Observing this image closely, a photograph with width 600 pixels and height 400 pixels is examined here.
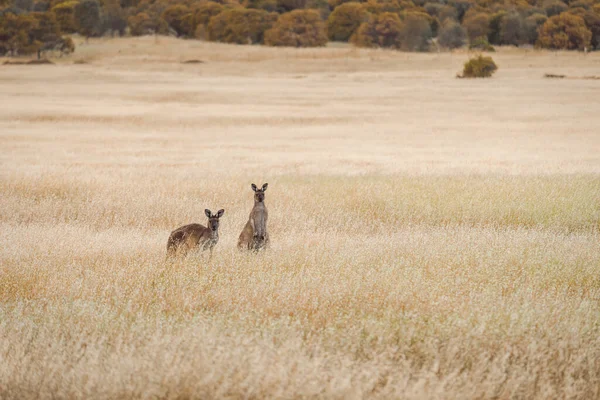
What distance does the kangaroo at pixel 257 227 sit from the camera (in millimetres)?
9359

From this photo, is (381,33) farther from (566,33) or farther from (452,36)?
(566,33)

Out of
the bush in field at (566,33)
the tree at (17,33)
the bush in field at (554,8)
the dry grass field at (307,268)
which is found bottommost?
the dry grass field at (307,268)

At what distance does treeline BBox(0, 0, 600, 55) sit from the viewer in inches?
4055

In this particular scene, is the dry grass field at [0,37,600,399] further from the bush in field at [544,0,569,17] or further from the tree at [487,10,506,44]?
the bush in field at [544,0,569,17]

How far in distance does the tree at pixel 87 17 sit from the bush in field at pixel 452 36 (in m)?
58.1

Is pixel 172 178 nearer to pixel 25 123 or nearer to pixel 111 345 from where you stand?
pixel 111 345

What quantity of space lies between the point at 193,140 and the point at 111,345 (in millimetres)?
28602

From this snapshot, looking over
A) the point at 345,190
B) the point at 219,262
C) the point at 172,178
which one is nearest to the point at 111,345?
the point at 219,262

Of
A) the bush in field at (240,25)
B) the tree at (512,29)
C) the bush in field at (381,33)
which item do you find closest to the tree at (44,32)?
the bush in field at (240,25)

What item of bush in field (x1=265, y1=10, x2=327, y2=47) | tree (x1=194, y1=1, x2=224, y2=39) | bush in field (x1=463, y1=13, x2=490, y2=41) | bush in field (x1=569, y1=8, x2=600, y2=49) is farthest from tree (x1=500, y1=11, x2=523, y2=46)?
tree (x1=194, y1=1, x2=224, y2=39)

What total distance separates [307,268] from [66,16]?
13381cm

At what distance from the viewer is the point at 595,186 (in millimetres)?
17562

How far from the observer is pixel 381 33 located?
115 metres

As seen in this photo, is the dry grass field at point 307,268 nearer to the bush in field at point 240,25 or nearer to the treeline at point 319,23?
the treeline at point 319,23
